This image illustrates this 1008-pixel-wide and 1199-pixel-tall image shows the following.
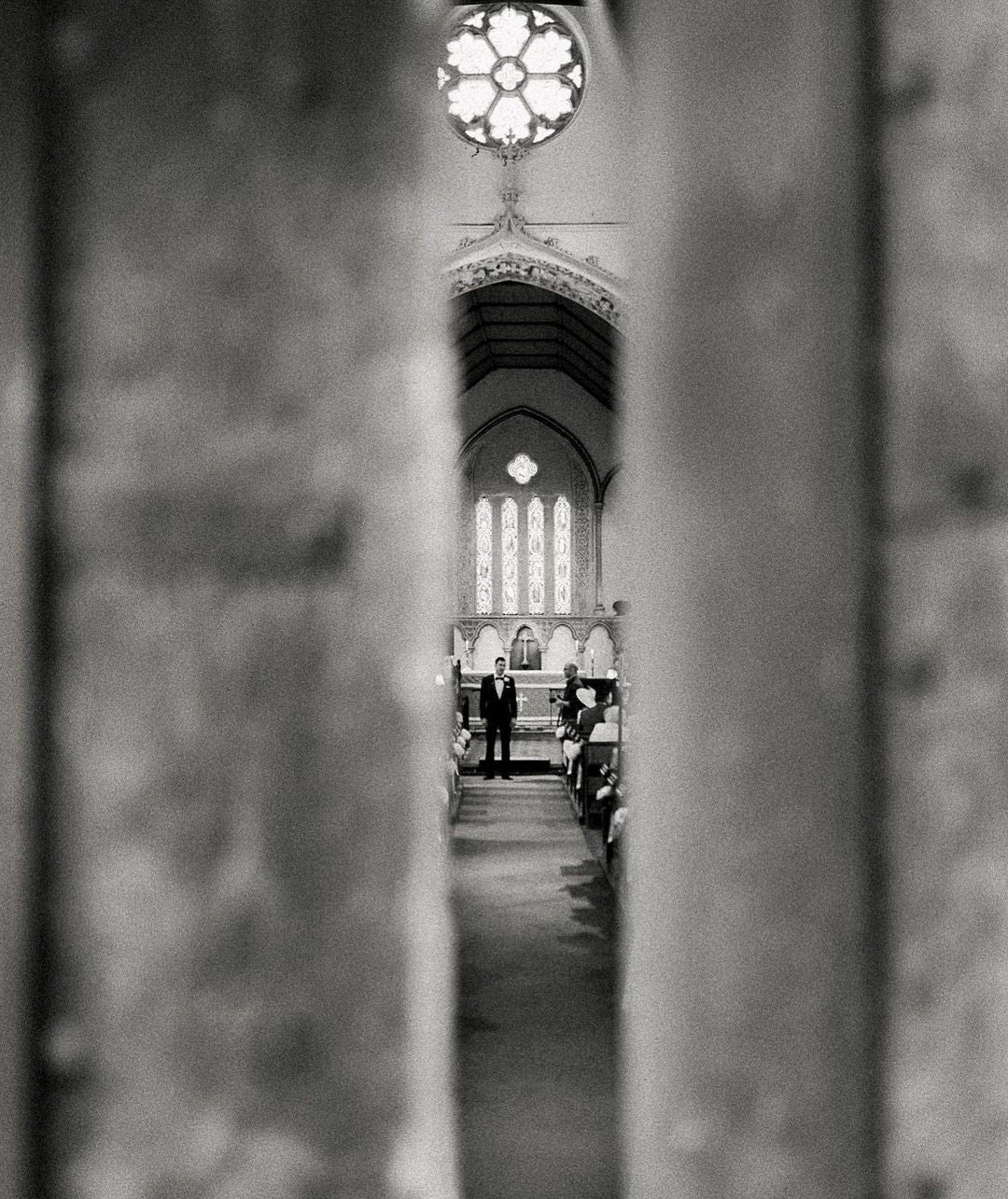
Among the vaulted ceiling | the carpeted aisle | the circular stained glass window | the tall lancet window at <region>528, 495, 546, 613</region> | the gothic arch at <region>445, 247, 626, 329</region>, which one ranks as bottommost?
the carpeted aisle

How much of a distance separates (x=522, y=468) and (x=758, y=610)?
1651 centimetres

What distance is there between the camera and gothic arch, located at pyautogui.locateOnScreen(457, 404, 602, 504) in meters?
16.9

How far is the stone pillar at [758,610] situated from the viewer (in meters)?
0.72

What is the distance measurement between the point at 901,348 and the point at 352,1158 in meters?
0.68

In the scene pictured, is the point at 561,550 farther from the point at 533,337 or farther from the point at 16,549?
the point at 16,549

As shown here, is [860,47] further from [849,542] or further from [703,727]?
[703,727]

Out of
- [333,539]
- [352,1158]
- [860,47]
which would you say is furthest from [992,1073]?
[860,47]

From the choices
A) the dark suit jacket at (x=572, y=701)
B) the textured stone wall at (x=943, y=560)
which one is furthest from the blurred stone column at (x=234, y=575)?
the dark suit jacket at (x=572, y=701)

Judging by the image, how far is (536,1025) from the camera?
12.9 feet

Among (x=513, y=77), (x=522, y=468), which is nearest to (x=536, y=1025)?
(x=513, y=77)

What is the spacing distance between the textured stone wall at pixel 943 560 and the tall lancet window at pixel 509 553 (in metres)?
16.4

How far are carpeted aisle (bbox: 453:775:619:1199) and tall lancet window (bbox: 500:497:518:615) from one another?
31.7 feet

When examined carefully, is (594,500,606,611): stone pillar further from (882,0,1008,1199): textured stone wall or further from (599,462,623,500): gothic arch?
(882,0,1008,1199): textured stone wall

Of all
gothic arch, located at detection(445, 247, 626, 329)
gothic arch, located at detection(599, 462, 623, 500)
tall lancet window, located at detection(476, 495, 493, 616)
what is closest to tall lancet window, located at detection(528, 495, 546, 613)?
tall lancet window, located at detection(476, 495, 493, 616)
